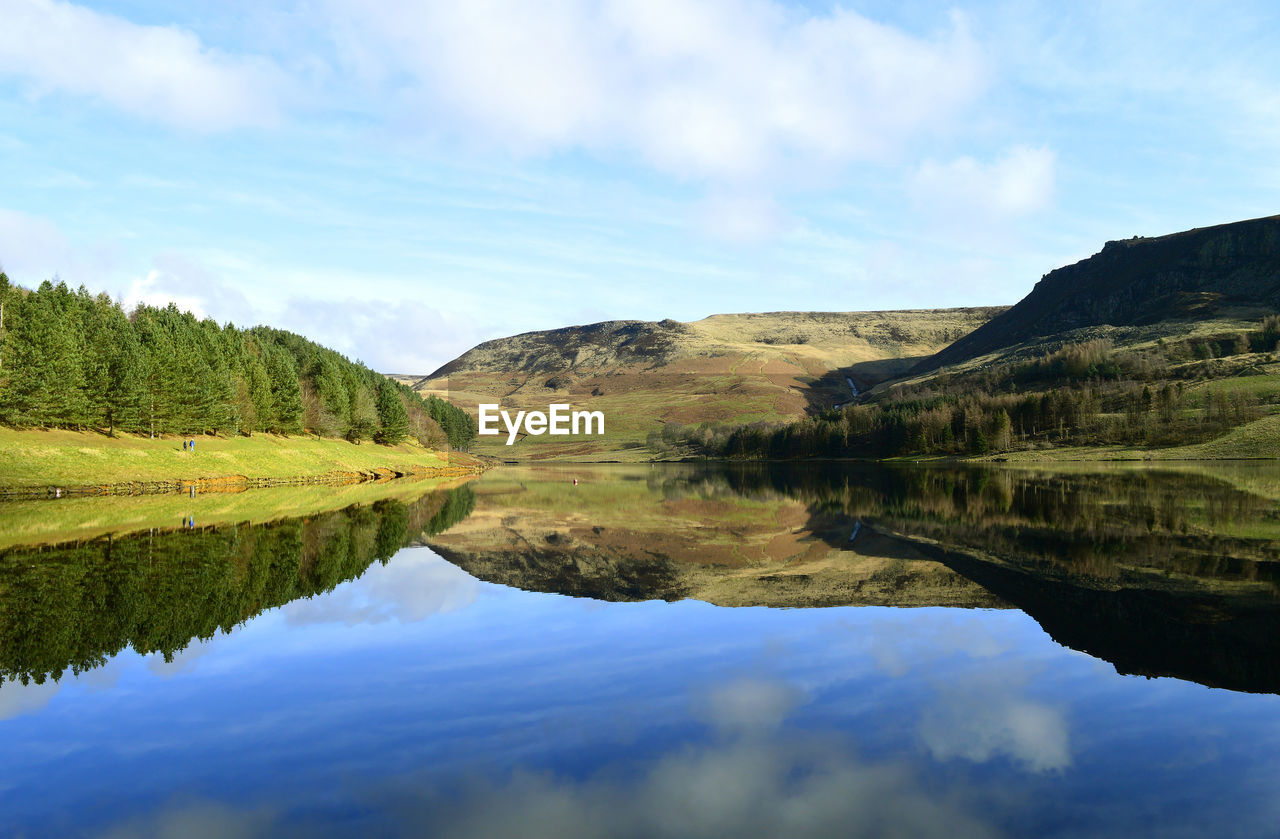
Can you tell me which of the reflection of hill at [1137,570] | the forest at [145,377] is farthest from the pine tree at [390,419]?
the reflection of hill at [1137,570]

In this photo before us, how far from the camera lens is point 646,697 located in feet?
31.2

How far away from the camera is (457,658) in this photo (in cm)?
1173

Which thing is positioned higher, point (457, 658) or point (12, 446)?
point (12, 446)

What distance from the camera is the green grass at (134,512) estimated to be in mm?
27688

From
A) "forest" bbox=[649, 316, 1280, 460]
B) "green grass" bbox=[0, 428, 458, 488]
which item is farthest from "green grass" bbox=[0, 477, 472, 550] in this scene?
"forest" bbox=[649, 316, 1280, 460]

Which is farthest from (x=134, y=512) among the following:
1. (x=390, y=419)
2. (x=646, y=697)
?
(x=390, y=419)

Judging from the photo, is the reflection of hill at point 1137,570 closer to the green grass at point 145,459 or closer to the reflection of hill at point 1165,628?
the reflection of hill at point 1165,628

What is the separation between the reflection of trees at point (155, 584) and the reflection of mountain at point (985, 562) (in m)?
4.29

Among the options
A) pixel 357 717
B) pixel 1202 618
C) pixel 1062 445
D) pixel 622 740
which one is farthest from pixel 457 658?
pixel 1062 445

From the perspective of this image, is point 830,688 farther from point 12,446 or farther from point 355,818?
point 12,446

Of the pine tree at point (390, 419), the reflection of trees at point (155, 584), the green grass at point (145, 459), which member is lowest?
the reflection of trees at point (155, 584)

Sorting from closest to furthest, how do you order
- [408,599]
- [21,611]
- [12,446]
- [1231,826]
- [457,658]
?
[1231,826] → [457,658] → [21,611] → [408,599] → [12,446]

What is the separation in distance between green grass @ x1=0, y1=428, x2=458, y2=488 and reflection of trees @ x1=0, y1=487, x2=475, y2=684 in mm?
32997

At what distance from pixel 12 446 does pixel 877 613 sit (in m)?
62.4
